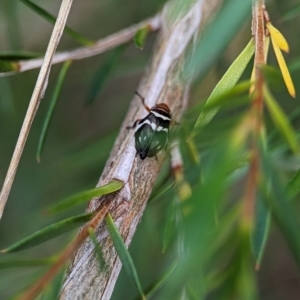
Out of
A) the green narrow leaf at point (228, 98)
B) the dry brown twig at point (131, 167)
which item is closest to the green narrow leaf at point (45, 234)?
the dry brown twig at point (131, 167)

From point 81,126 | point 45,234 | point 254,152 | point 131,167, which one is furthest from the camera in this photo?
point 81,126

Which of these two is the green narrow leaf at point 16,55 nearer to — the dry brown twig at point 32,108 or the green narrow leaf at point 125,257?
the dry brown twig at point 32,108

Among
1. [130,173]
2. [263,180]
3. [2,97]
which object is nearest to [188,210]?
[263,180]

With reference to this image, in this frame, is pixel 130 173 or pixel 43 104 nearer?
pixel 130 173

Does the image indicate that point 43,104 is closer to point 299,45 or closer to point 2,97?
point 2,97

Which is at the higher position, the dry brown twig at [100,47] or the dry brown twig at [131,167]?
the dry brown twig at [100,47]

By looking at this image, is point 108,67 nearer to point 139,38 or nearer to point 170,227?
point 139,38

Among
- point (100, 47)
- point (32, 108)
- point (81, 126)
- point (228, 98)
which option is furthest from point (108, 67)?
point (81, 126)
